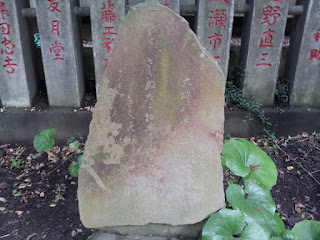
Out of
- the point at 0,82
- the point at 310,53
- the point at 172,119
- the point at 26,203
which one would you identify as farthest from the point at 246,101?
the point at 0,82

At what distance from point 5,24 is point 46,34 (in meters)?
0.39

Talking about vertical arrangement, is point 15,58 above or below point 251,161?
above

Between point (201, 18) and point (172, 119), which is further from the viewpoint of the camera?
point (201, 18)

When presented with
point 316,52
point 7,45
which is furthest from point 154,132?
point 316,52

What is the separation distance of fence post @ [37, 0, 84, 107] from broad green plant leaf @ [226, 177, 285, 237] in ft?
6.63

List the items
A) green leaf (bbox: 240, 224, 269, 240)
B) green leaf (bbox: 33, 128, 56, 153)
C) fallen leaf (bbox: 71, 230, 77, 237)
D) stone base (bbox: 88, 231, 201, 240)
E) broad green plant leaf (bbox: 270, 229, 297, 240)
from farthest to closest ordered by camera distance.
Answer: green leaf (bbox: 33, 128, 56, 153) → fallen leaf (bbox: 71, 230, 77, 237) → stone base (bbox: 88, 231, 201, 240) → broad green plant leaf (bbox: 270, 229, 297, 240) → green leaf (bbox: 240, 224, 269, 240)

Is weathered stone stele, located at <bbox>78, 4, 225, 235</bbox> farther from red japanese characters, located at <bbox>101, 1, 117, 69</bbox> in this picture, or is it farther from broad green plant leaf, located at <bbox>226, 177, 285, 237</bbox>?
red japanese characters, located at <bbox>101, 1, 117, 69</bbox>

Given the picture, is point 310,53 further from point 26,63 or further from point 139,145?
point 26,63

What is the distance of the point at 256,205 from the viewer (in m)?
1.90

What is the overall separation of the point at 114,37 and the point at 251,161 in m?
1.76

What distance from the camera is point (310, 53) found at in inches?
126

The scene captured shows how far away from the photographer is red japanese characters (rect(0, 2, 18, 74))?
3.01 meters

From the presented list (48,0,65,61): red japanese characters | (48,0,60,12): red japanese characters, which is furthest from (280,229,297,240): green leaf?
(48,0,60,12): red japanese characters

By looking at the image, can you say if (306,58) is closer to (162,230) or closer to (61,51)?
(162,230)
